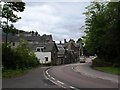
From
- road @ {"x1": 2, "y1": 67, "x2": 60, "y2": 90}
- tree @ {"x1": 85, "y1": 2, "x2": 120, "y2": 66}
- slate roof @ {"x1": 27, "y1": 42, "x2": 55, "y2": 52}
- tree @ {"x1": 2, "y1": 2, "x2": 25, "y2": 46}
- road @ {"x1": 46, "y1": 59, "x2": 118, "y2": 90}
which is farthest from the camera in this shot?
slate roof @ {"x1": 27, "y1": 42, "x2": 55, "y2": 52}

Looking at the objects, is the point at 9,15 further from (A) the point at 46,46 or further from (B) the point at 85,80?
(A) the point at 46,46

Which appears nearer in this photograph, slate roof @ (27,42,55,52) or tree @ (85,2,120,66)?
tree @ (85,2,120,66)

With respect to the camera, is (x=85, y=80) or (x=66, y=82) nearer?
(x=66, y=82)

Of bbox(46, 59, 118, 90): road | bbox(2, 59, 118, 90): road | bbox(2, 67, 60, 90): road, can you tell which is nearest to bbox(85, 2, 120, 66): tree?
bbox(46, 59, 118, 90): road

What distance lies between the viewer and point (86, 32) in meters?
76.2

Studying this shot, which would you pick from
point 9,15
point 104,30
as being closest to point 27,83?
point 9,15

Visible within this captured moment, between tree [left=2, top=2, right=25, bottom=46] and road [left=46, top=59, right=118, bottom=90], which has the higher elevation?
tree [left=2, top=2, right=25, bottom=46]

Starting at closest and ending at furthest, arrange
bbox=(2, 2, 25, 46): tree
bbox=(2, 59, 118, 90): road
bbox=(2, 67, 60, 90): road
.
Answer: bbox=(2, 67, 60, 90): road
bbox=(2, 59, 118, 90): road
bbox=(2, 2, 25, 46): tree

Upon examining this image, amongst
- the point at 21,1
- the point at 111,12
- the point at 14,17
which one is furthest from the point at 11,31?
the point at 111,12

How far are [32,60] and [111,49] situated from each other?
50.2ft

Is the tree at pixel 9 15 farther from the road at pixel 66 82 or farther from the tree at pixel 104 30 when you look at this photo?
the tree at pixel 104 30

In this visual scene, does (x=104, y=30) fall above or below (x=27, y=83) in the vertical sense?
above

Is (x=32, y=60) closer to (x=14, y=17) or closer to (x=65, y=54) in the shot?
(x=14, y=17)

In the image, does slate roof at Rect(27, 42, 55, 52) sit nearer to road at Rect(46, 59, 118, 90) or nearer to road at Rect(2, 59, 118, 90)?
road at Rect(46, 59, 118, 90)
